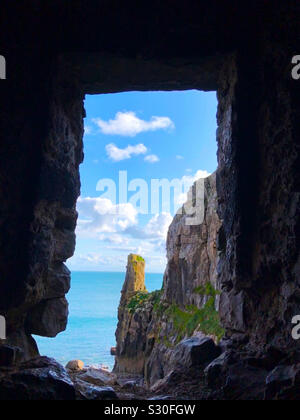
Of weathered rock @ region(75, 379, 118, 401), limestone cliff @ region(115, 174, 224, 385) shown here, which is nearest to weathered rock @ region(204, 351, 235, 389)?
weathered rock @ region(75, 379, 118, 401)

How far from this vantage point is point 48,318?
603cm

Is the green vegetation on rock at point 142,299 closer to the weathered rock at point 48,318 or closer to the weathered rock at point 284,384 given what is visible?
the weathered rock at point 48,318

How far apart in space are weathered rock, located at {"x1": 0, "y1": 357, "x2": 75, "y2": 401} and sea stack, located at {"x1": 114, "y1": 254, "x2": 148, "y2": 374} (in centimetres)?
3151

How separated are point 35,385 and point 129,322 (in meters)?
34.7

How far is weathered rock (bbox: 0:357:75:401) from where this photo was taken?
13.3ft

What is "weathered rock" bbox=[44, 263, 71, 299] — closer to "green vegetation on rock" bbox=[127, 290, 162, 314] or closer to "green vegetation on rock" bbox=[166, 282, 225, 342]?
"green vegetation on rock" bbox=[166, 282, 225, 342]

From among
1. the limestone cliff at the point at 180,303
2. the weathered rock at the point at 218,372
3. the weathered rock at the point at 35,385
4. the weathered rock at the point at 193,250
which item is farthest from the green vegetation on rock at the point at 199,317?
the weathered rock at the point at 35,385

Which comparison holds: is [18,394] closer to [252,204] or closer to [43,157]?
[43,157]

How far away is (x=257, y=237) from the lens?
5156 mm

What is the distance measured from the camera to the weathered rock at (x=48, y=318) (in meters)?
5.93

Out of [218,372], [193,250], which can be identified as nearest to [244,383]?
[218,372]

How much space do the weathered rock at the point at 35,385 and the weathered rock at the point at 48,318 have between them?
132 centimetres
